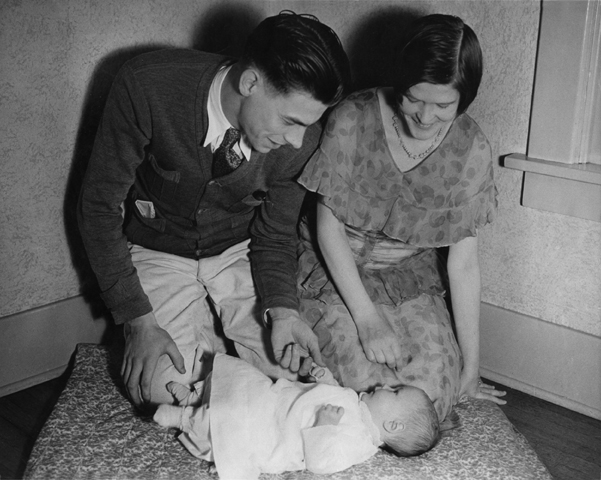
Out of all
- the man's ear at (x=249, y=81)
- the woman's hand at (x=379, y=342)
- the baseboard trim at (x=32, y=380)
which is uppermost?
the man's ear at (x=249, y=81)

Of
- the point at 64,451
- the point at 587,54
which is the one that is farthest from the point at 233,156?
the point at 587,54

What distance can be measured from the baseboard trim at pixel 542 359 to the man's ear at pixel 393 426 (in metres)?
0.66

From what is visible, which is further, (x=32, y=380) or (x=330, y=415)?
(x=32, y=380)

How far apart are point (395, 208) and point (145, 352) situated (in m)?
0.66

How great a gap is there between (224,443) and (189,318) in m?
0.42

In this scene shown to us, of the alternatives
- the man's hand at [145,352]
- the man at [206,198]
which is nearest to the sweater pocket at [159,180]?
the man at [206,198]

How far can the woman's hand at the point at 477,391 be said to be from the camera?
6.15 feet

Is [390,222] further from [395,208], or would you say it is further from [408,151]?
[408,151]

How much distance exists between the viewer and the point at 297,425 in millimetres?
1516

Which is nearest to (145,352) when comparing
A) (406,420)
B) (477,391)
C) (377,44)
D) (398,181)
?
(406,420)

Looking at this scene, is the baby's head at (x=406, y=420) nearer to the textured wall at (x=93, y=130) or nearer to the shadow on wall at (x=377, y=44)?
the textured wall at (x=93, y=130)

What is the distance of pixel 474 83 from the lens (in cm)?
155

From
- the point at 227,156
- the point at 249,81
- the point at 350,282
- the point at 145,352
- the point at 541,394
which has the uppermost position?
the point at 249,81

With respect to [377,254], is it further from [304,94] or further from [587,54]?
[587,54]
